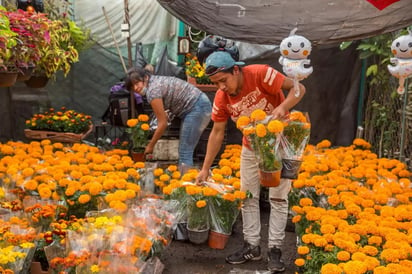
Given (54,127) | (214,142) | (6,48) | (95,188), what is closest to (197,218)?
(214,142)

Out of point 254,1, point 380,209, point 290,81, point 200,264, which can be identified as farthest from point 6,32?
point 380,209

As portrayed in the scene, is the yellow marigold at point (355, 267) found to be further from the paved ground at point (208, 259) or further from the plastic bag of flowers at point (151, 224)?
the paved ground at point (208, 259)

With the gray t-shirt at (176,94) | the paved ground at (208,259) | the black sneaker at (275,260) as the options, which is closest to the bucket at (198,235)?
the paved ground at (208,259)

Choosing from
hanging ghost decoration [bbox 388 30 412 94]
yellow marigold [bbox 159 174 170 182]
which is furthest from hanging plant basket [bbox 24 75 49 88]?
hanging ghost decoration [bbox 388 30 412 94]

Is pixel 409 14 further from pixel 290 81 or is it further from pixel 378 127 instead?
pixel 378 127

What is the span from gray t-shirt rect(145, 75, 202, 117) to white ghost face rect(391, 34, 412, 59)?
2.81 m

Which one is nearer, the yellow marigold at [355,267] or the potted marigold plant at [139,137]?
the yellow marigold at [355,267]

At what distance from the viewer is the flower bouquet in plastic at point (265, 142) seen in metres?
3.57

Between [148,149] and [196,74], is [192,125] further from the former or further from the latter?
[196,74]

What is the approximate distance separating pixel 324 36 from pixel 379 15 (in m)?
0.42

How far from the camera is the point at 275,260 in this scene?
167 inches

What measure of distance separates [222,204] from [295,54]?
5.53 ft

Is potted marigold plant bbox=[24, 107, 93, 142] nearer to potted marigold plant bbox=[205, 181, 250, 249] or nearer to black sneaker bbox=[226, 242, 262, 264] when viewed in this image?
potted marigold plant bbox=[205, 181, 250, 249]

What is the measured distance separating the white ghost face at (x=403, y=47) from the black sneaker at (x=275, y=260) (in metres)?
1.85
